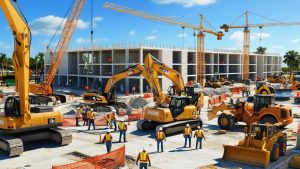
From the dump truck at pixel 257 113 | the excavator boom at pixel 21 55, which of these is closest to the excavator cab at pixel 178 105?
the dump truck at pixel 257 113

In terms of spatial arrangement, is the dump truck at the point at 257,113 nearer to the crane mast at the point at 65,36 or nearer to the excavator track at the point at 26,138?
the excavator track at the point at 26,138

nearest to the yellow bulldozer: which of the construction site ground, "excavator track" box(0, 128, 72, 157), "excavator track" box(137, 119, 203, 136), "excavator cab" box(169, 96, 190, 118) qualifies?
the construction site ground

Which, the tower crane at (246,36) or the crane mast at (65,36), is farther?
the tower crane at (246,36)

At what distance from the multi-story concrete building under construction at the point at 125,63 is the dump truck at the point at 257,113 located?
33500 millimetres

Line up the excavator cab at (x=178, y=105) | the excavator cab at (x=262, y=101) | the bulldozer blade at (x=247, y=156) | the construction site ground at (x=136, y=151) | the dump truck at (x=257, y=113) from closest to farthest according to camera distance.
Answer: the bulldozer blade at (x=247, y=156)
the construction site ground at (x=136, y=151)
the dump truck at (x=257, y=113)
the excavator cab at (x=262, y=101)
the excavator cab at (x=178, y=105)

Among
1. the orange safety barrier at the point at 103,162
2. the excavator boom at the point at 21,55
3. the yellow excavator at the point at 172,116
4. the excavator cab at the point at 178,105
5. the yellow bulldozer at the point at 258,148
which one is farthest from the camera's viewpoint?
the excavator cab at the point at 178,105

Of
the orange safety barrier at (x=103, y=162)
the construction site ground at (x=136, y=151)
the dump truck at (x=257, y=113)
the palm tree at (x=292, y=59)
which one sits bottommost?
the construction site ground at (x=136, y=151)

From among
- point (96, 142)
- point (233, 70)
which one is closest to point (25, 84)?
point (96, 142)

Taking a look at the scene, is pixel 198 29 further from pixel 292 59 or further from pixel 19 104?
pixel 19 104

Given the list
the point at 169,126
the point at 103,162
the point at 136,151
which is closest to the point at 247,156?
the point at 136,151

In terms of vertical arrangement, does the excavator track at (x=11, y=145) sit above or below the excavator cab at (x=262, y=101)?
below

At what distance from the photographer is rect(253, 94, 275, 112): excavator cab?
22797 mm

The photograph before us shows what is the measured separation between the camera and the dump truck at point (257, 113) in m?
22.1

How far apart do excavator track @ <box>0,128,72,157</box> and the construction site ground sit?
32cm
